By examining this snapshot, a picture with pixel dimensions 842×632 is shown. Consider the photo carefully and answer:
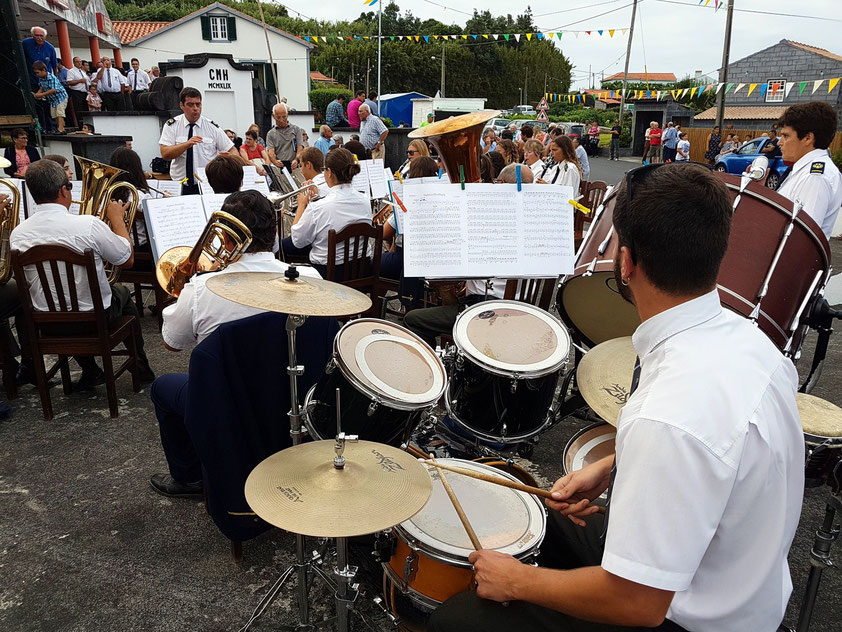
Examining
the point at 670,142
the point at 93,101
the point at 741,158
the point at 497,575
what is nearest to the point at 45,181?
the point at 497,575

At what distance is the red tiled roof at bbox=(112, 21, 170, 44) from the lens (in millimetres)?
34688

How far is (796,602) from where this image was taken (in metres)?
2.54

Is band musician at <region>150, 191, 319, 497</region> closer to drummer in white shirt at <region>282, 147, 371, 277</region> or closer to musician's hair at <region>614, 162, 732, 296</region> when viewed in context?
musician's hair at <region>614, 162, 732, 296</region>

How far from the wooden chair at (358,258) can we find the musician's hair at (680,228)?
3289mm

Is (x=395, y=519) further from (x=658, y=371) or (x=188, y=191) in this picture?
(x=188, y=191)

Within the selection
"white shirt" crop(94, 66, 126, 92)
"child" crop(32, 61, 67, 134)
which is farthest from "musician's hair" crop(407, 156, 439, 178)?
"white shirt" crop(94, 66, 126, 92)

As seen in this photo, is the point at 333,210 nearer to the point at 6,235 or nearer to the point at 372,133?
the point at 6,235

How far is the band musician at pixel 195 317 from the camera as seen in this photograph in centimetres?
261

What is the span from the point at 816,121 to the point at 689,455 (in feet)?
12.9

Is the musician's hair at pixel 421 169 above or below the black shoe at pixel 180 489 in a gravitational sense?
above

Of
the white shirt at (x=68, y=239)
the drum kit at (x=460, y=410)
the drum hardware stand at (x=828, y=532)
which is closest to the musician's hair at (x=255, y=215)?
the drum kit at (x=460, y=410)

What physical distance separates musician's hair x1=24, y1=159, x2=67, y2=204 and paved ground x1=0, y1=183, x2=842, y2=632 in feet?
4.64

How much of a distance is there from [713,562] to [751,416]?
1.10ft

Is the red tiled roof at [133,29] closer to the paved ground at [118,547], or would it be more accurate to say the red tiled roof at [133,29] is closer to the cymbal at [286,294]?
the paved ground at [118,547]
